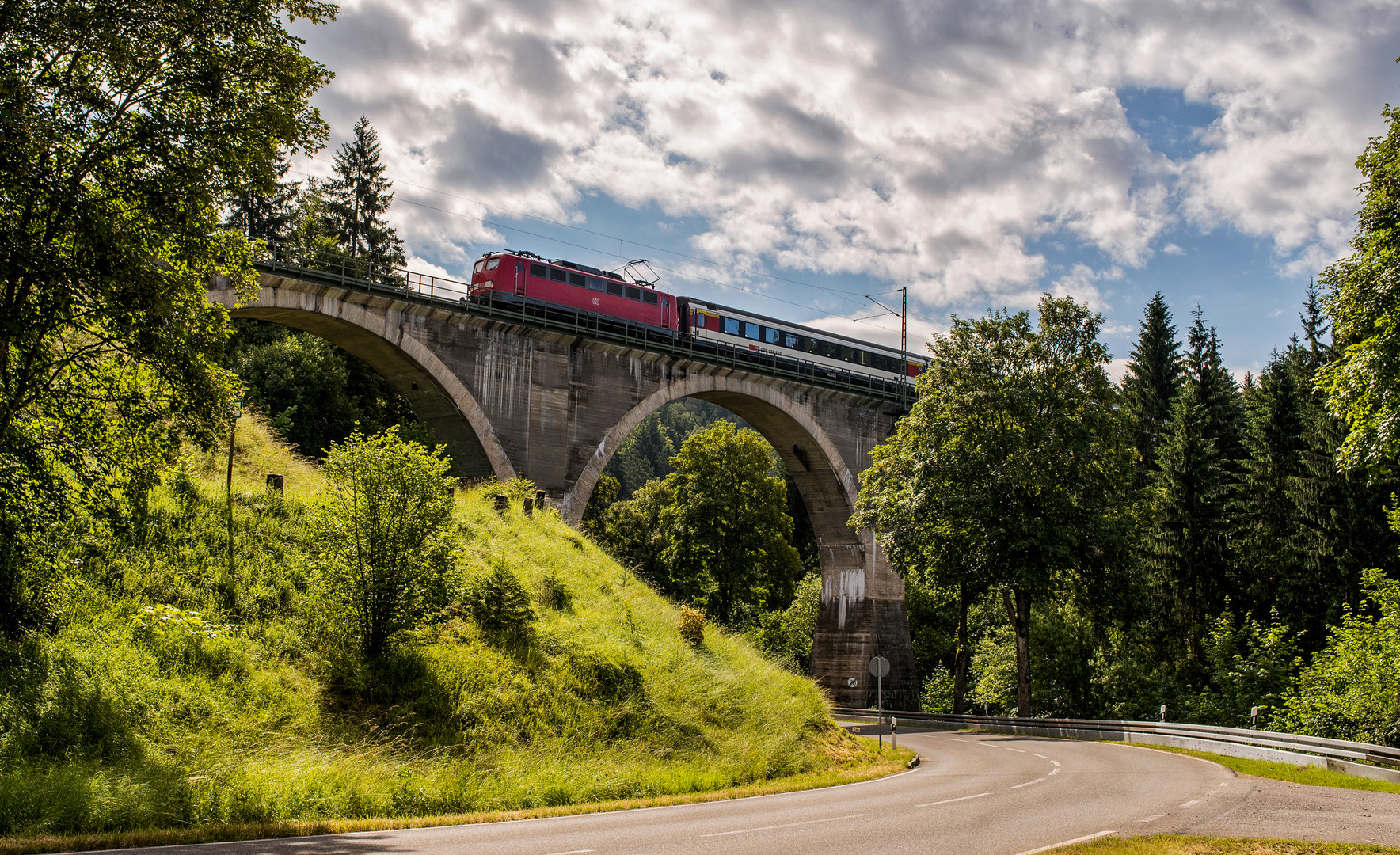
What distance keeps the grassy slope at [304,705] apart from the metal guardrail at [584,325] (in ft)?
20.3

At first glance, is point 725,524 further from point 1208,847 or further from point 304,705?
point 1208,847

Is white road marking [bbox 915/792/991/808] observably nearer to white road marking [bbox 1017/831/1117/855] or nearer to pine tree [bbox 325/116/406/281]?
white road marking [bbox 1017/831/1117/855]

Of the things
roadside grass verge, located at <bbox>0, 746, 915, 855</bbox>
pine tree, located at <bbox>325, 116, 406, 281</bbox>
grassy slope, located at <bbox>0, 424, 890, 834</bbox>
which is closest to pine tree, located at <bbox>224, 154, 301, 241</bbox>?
pine tree, located at <bbox>325, 116, 406, 281</bbox>

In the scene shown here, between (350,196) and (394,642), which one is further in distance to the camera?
(350,196)

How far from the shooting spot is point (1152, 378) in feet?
169

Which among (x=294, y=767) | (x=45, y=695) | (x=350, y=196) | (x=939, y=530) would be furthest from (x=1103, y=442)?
(x=350, y=196)

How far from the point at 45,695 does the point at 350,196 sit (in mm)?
45046

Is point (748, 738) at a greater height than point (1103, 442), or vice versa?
point (1103, 442)

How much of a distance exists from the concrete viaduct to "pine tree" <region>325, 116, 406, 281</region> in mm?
24093

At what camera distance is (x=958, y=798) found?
42.0ft

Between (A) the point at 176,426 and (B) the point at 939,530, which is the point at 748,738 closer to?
(A) the point at 176,426

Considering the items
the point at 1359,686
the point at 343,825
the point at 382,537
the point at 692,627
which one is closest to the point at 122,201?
the point at 382,537

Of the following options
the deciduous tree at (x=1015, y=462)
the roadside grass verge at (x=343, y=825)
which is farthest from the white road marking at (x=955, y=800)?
the deciduous tree at (x=1015, y=462)

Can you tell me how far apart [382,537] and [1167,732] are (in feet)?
65.5
